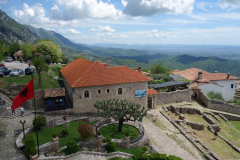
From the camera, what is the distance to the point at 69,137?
68.1ft

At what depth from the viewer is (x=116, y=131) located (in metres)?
24.4

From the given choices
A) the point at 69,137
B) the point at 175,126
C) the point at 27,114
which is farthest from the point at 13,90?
the point at 175,126

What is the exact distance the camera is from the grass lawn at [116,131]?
23.1 meters

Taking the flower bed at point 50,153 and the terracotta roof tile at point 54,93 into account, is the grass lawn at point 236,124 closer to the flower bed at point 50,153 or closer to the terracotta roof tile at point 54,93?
the terracotta roof tile at point 54,93

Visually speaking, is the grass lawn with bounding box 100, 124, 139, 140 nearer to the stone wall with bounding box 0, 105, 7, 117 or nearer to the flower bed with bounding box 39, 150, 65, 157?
the flower bed with bounding box 39, 150, 65, 157

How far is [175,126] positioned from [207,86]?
23.2m

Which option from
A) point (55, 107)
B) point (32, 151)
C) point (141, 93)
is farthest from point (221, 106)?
point (32, 151)

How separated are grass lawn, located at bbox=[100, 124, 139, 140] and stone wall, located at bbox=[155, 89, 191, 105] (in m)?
15.6

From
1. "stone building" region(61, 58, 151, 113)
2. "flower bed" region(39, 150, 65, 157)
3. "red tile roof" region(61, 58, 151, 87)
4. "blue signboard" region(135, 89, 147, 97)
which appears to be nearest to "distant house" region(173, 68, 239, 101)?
"blue signboard" region(135, 89, 147, 97)

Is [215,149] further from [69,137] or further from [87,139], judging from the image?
[69,137]

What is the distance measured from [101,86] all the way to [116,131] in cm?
755

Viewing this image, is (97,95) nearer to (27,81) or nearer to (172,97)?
(27,81)

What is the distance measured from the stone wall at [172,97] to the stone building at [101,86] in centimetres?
846

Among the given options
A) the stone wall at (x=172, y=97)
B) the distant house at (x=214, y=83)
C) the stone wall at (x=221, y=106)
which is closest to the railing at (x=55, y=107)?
the stone wall at (x=172, y=97)
